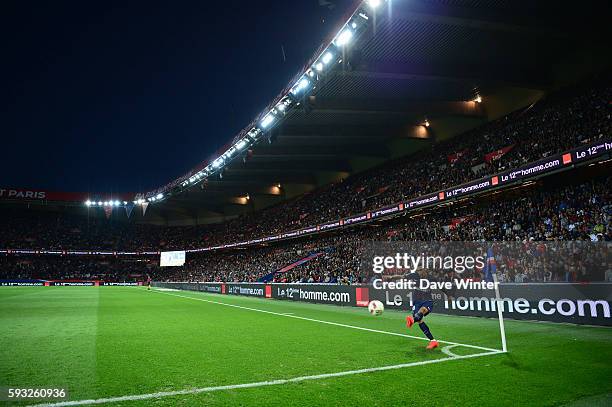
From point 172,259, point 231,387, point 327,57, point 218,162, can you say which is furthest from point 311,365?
point 172,259

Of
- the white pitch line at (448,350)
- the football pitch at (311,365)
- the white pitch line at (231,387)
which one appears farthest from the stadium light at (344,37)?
the white pitch line at (231,387)

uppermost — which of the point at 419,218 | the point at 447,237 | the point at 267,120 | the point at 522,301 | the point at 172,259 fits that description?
Result: the point at 267,120

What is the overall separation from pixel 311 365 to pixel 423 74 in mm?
19570

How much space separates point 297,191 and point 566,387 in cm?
4612

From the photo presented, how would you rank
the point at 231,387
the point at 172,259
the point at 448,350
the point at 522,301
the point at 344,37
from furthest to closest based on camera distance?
the point at 172,259, the point at 344,37, the point at 522,301, the point at 448,350, the point at 231,387

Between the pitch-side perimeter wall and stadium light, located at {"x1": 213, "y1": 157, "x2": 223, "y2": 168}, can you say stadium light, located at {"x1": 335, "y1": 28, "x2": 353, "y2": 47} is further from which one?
stadium light, located at {"x1": 213, "y1": 157, "x2": 223, "y2": 168}

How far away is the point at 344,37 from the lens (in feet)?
62.6

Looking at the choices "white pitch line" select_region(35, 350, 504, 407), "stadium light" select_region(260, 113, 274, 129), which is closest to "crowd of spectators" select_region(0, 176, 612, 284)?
"white pitch line" select_region(35, 350, 504, 407)

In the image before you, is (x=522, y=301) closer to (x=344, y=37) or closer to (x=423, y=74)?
(x=344, y=37)

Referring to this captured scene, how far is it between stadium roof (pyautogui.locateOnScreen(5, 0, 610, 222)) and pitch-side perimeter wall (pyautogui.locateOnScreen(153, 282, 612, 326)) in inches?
437

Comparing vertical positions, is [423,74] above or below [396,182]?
above

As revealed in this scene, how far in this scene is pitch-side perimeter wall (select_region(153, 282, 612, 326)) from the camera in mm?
10391

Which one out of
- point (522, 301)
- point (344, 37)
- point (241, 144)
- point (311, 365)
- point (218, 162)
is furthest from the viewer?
point (218, 162)

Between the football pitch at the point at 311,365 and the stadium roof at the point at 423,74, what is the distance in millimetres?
13707
